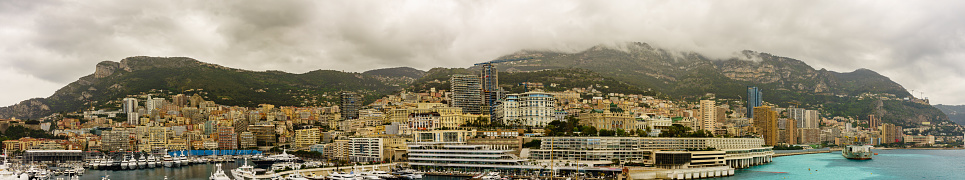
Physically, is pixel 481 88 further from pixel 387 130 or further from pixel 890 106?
pixel 890 106

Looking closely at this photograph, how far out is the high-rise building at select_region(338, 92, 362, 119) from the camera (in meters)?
125

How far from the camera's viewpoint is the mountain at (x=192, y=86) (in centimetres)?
14275

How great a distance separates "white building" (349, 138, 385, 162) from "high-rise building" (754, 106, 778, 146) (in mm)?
72076

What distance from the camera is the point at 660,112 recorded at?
106062 millimetres

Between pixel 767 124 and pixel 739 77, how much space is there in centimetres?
4084

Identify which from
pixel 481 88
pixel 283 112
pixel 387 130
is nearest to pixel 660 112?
pixel 481 88

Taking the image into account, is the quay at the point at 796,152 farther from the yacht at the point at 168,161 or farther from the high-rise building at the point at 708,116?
the yacht at the point at 168,161

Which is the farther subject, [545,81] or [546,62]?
[546,62]

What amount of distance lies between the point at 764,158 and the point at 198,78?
4256 inches

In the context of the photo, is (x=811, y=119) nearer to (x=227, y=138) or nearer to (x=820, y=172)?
(x=820, y=172)

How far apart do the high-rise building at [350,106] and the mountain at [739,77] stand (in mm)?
28163

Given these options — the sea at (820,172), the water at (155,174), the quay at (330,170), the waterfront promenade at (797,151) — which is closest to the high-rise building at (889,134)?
the waterfront promenade at (797,151)

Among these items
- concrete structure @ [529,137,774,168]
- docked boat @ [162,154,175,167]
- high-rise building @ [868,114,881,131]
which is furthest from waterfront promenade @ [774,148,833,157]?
docked boat @ [162,154,175,167]

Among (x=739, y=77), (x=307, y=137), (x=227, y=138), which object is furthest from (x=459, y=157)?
(x=739, y=77)
